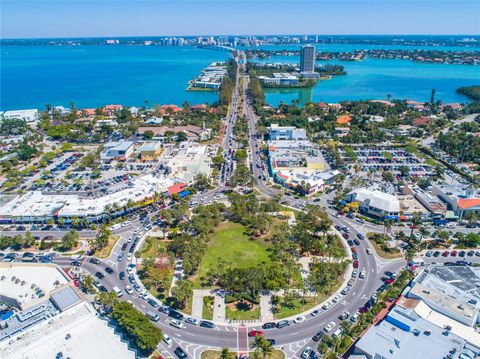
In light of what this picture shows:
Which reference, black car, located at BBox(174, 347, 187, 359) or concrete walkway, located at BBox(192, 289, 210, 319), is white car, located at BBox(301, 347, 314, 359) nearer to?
black car, located at BBox(174, 347, 187, 359)

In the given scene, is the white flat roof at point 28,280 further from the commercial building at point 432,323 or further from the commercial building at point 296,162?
the commercial building at point 296,162

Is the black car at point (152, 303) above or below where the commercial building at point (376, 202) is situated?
below

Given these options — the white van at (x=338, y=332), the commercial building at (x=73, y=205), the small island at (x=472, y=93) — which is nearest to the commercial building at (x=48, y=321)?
the commercial building at (x=73, y=205)

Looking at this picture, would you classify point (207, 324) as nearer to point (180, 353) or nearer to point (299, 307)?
point (180, 353)

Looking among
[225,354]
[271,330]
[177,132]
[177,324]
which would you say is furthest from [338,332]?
[177,132]

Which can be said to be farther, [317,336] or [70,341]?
[317,336]

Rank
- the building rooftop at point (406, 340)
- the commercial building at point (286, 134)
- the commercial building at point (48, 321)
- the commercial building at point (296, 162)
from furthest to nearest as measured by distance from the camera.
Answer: the commercial building at point (286, 134) < the commercial building at point (296, 162) < the commercial building at point (48, 321) < the building rooftop at point (406, 340)
